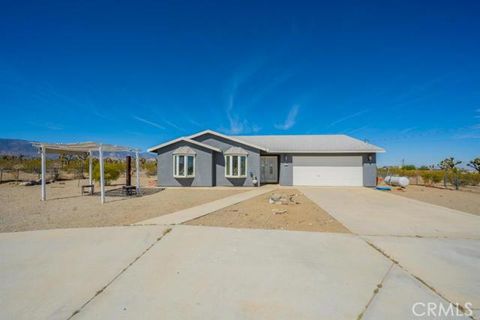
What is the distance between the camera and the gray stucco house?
1756cm

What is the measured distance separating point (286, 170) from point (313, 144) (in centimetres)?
361

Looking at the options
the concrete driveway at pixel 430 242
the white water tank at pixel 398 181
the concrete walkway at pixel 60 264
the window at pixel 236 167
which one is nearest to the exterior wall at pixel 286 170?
the window at pixel 236 167

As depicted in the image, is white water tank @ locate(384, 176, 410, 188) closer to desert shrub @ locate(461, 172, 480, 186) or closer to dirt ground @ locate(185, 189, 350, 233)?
desert shrub @ locate(461, 172, 480, 186)

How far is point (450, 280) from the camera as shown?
3363mm

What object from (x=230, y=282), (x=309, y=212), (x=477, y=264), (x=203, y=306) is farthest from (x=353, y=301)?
(x=309, y=212)

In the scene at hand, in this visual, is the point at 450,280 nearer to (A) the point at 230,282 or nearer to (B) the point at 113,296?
(A) the point at 230,282

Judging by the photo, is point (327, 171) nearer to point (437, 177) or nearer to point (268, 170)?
point (268, 170)

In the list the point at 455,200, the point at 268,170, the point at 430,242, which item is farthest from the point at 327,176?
the point at 430,242

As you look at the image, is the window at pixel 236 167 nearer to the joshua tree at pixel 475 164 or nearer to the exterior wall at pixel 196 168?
the exterior wall at pixel 196 168

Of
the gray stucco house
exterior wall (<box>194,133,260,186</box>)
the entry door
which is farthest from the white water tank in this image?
exterior wall (<box>194,133,260,186</box>)

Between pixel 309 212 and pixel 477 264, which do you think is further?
pixel 309 212

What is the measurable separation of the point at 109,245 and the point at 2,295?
179 cm

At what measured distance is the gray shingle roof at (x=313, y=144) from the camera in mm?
18312

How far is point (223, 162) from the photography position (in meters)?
18.1
